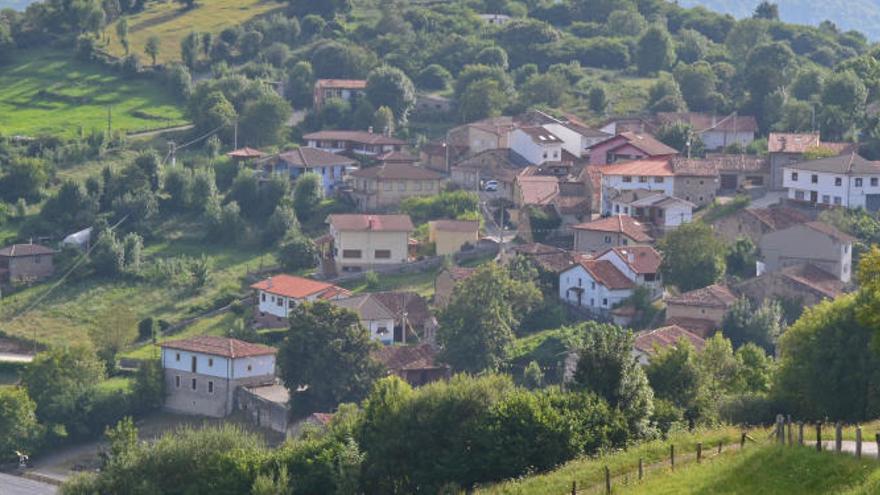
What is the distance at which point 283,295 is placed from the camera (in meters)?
58.5

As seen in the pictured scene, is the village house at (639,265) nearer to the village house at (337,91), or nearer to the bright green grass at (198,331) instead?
the bright green grass at (198,331)

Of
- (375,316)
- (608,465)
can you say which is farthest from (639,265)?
(608,465)

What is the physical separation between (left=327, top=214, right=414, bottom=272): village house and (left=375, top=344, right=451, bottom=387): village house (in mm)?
9894

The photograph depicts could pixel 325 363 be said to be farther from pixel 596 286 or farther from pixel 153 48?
pixel 153 48

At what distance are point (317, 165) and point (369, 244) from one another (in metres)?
10.9

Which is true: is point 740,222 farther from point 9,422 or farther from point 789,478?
point 789,478

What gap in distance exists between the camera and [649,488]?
88.4 feet

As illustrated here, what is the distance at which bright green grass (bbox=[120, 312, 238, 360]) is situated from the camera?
58.1 metres

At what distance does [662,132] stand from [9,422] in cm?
3292

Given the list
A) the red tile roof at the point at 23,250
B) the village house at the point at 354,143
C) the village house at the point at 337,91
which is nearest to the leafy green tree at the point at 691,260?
the village house at the point at 354,143

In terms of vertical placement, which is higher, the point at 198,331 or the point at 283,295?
the point at 283,295

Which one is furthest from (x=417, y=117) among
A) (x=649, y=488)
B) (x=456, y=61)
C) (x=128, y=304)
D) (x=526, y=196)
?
(x=649, y=488)

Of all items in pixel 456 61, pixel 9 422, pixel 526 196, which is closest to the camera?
pixel 9 422

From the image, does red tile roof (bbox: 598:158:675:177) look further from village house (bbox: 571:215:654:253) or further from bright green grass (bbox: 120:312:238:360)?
bright green grass (bbox: 120:312:238:360)
